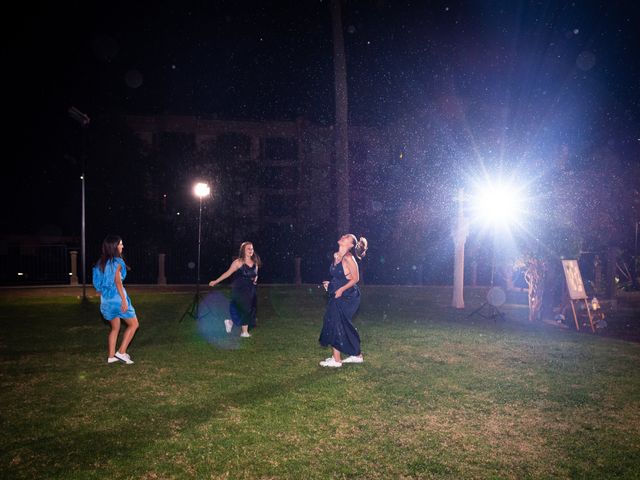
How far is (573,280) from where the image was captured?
12.6 metres

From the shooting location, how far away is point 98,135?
2881 centimetres

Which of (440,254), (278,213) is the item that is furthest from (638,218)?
(278,213)

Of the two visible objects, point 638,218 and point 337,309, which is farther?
point 638,218

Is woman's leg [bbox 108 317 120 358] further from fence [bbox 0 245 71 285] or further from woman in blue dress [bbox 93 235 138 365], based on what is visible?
fence [bbox 0 245 71 285]

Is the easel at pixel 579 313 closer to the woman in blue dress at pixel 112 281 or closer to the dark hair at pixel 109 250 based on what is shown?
the woman in blue dress at pixel 112 281

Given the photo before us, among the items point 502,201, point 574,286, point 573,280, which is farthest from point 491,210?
point 574,286

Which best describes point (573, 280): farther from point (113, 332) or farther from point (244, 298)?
point (113, 332)

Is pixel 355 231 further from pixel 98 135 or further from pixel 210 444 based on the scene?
pixel 210 444

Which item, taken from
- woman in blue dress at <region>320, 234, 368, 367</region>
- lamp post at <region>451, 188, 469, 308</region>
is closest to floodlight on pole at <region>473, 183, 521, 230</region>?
lamp post at <region>451, 188, 469, 308</region>

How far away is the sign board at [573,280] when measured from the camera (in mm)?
12367

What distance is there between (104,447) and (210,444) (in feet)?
3.19

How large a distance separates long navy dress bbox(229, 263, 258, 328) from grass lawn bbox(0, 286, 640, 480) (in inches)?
21.2

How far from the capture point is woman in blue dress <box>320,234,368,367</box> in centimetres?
778

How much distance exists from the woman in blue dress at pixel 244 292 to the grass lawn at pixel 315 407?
1.59 feet
